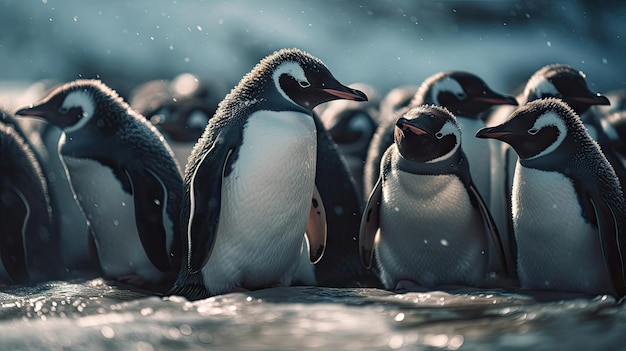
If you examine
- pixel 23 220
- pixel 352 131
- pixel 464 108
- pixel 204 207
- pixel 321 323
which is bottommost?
pixel 321 323

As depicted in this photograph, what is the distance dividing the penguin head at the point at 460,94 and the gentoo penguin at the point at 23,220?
5.67ft

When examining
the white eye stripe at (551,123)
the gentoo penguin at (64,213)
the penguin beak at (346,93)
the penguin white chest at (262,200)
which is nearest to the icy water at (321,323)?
the penguin white chest at (262,200)

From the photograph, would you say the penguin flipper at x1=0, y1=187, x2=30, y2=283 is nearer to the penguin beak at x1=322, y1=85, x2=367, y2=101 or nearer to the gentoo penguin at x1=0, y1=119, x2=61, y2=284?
the gentoo penguin at x1=0, y1=119, x2=61, y2=284

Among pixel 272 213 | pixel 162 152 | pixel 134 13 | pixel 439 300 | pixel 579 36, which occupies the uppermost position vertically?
pixel 134 13

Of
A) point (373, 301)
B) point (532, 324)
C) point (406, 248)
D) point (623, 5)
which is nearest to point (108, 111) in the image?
point (406, 248)

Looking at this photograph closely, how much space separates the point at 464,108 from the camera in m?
3.68

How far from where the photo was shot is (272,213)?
108 inches

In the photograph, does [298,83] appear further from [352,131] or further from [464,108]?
[352,131]

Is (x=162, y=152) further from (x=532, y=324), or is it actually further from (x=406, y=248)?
(x=532, y=324)

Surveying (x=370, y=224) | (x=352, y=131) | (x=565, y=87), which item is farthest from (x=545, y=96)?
(x=352, y=131)

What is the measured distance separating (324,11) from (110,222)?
34.1 ft

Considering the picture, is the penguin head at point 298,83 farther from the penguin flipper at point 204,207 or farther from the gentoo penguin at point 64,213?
the gentoo penguin at point 64,213

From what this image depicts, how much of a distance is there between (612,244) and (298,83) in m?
1.10

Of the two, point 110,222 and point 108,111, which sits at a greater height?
point 108,111
